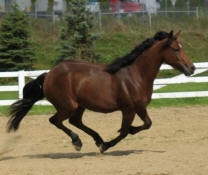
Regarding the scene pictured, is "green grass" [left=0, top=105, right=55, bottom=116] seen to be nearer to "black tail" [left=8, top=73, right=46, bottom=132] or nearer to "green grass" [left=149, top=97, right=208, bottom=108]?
"green grass" [left=149, top=97, right=208, bottom=108]

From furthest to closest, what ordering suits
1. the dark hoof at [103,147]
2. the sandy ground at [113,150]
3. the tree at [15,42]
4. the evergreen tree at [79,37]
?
the tree at [15,42] → the evergreen tree at [79,37] → the dark hoof at [103,147] → the sandy ground at [113,150]

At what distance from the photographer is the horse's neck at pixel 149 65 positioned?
6.79m

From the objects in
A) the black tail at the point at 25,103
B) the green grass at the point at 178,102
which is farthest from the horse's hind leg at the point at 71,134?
the green grass at the point at 178,102

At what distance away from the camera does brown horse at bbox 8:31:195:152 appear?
669 centimetres

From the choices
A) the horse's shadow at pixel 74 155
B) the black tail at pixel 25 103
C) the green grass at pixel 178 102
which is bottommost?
the green grass at pixel 178 102

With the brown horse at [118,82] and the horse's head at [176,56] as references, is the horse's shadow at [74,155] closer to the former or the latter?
the brown horse at [118,82]

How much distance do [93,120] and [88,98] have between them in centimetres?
356

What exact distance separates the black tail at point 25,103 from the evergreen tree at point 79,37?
13.8 meters

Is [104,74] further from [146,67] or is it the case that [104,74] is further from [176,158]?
[176,158]

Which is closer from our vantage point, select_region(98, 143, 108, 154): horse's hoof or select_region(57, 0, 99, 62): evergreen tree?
select_region(98, 143, 108, 154): horse's hoof

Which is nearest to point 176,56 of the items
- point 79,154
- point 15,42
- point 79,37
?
point 79,154

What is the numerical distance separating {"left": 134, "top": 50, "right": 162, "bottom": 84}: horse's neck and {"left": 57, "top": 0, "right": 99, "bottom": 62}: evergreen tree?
14690mm

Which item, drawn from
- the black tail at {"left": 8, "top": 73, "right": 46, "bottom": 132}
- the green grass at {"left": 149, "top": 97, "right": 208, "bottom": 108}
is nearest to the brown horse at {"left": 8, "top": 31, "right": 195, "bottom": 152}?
the black tail at {"left": 8, "top": 73, "right": 46, "bottom": 132}

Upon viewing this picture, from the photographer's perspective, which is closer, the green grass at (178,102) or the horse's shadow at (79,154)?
the horse's shadow at (79,154)
